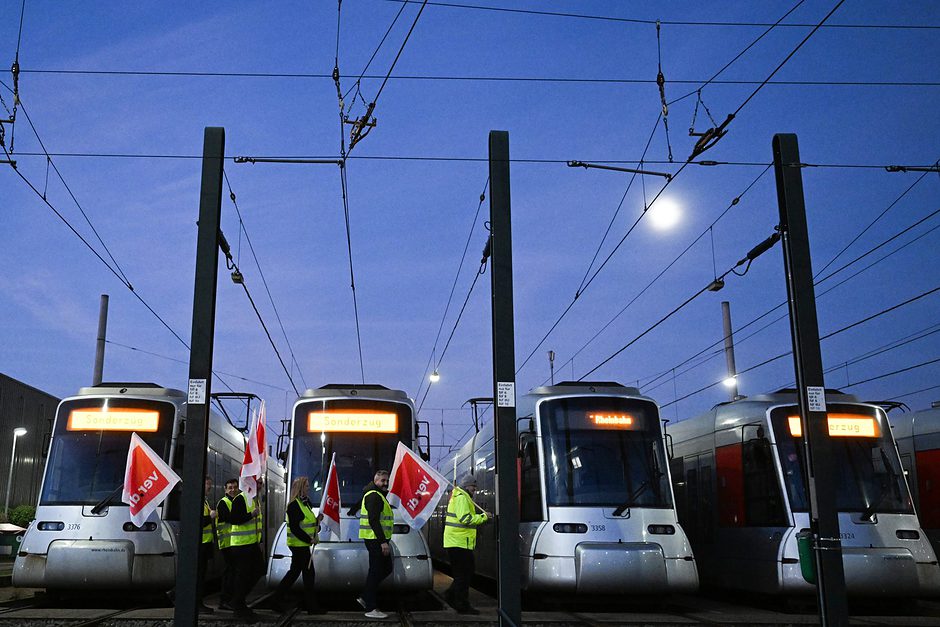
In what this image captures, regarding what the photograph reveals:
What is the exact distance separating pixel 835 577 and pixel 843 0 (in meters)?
6.28

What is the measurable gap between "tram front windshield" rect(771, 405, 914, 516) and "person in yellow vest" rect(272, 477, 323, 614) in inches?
271

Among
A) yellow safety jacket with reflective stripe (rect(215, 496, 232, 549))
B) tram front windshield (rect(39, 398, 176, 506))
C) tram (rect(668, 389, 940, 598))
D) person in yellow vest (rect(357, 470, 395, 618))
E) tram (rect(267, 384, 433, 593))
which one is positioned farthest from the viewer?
tram front windshield (rect(39, 398, 176, 506))

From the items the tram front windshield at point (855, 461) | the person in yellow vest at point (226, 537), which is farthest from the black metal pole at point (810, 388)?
the person in yellow vest at point (226, 537)

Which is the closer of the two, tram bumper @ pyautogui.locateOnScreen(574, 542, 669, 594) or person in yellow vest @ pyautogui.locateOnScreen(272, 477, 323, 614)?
person in yellow vest @ pyautogui.locateOnScreen(272, 477, 323, 614)

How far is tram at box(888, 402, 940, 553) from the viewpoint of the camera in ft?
58.1

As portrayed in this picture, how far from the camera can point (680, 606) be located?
14.5 metres

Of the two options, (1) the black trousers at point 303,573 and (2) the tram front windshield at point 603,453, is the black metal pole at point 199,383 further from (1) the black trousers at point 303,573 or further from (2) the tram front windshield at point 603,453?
(2) the tram front windshield at point 603,453

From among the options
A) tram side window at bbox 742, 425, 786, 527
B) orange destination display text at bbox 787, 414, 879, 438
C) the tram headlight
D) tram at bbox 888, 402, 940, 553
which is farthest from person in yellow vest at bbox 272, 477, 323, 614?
tram at bbox 888, 402, 940, 553

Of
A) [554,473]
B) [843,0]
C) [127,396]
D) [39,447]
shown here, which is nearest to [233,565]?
[127,396]

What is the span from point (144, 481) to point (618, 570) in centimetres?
646

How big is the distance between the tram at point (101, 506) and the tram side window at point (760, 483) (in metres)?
8.77

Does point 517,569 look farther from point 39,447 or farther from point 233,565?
point 39,447

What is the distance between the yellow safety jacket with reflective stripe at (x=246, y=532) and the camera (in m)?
12.5

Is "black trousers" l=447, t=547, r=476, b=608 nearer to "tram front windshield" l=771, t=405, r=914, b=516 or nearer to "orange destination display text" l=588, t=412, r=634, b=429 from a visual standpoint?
"orange destination display text" l=588, t=412, r=634, b=429
